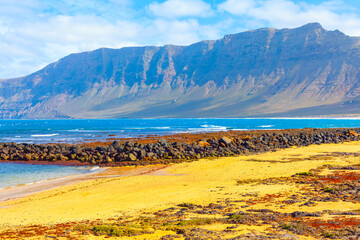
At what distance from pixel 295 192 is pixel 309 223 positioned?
5.09 m

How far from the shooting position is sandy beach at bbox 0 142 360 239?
13648 mm

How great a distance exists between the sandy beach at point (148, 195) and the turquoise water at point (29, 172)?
2299 mm

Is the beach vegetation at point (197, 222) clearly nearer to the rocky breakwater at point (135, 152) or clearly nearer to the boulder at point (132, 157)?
the rocky breakwater at point (135, 152)

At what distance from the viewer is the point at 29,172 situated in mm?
30297

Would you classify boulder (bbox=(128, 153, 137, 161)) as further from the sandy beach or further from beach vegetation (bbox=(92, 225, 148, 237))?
beach vegetation (bbox=(92, 225, 148, 237))

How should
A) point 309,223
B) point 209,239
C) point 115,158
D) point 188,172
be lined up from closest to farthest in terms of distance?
point 209,239 < point 309,223 < point 188,172 < point 115,158

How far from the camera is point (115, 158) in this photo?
3672 centimetres

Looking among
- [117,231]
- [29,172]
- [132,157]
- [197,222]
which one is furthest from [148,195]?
[132,157]

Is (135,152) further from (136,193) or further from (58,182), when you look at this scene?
(136,193)

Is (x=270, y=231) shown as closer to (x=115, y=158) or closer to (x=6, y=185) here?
(x=6, y=185)

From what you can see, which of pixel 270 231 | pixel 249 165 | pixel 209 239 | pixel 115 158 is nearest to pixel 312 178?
pixel 249 165

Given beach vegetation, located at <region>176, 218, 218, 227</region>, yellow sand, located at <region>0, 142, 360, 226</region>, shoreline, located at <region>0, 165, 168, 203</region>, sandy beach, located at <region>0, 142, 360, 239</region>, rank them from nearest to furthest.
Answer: beach vegetation, located at <region>176, 218, 218, 227</region> < sandy beach, located at <region>0, 142, 360, 239</region> < yellow sand, located at <region>0, 142, 360, 226</region> < shoreline, located at <region>0, 165, 168, 203</region>

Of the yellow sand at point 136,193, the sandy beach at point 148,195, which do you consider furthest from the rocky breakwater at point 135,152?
the yellow sand at point 136,193

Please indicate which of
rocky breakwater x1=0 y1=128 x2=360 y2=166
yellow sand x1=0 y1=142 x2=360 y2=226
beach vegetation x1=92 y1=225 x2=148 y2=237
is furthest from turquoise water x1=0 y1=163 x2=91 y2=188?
beach vegetation x1=92 y1=225 x2=148 y2=237
